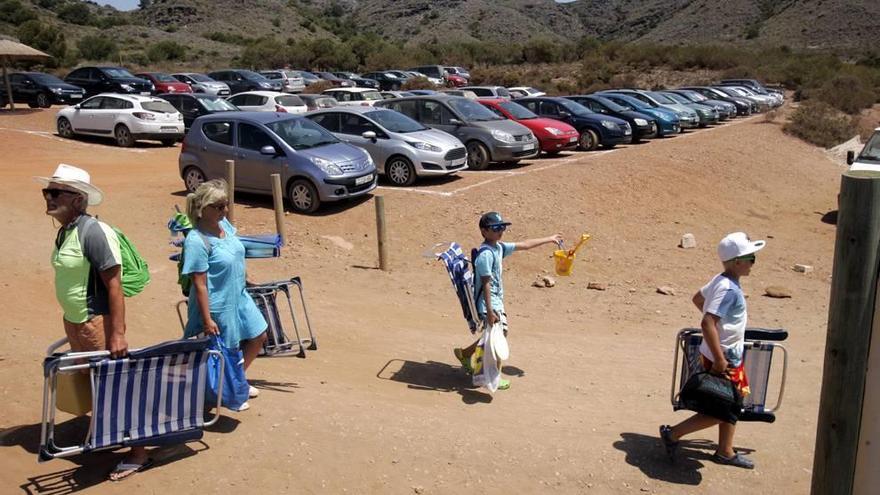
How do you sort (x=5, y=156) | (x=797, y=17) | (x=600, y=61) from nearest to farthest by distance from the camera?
1. (x=5, y=156)
2. (x=600, y=61)
3. (x=797, y=17)

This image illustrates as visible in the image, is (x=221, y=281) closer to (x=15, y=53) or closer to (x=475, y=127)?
(x=475, y=127)

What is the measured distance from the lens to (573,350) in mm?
8234

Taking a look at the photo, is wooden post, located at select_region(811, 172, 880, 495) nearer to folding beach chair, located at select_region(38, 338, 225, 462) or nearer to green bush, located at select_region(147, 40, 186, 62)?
folding beach chair, located at select_region(38, 338, 225, 462)

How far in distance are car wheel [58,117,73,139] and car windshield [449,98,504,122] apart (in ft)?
39.7

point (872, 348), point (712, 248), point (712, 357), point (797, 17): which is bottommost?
point (712, 248)

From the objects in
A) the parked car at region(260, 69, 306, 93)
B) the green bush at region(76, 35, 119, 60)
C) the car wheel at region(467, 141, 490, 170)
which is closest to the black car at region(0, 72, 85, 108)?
the parked car at region(260, 69, 306, 93)

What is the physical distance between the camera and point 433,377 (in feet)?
22.9

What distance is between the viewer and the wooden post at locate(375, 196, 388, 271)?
11180 millimetres

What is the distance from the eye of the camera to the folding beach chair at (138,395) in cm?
432

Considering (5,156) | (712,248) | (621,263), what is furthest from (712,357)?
(5,156)

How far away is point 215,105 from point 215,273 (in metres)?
19.8

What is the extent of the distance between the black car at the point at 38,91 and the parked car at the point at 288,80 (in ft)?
36.9

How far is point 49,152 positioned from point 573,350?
57.4ft

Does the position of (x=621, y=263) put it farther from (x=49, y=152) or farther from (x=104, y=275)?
(x=49, y=152)
